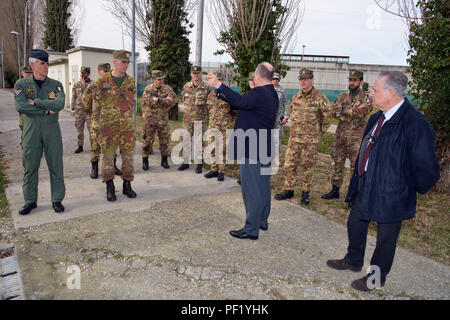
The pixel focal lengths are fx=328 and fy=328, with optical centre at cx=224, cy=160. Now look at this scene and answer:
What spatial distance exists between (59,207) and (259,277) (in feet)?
9.63

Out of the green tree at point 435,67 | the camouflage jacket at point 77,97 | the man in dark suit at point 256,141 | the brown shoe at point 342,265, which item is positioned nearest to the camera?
the brown shoe at point 342,265

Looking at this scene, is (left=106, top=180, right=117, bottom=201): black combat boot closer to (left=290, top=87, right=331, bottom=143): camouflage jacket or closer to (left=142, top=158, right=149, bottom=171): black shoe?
(left=142, top=158, right=149, bottom=171): black shoe

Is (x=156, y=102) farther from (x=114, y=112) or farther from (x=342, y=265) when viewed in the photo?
(x=342, y=265)

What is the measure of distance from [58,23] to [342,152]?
29747 millimetres

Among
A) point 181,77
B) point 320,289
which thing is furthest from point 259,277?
point 181,77

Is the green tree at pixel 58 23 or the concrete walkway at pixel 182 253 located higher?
the green tree at pixel 58 23

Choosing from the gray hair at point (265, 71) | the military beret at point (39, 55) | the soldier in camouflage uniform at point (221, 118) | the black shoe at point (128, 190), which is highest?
the military beret at point (39, 55)

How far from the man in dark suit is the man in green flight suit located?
2.36m

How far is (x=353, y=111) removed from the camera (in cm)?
515

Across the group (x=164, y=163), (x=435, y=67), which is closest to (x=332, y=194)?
(x=435, y=67)

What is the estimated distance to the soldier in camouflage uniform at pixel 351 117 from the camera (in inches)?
203

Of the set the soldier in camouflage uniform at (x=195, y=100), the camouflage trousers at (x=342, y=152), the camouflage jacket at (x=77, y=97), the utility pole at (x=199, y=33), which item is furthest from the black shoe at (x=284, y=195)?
the camouflage jacket at (x=77, y=97)

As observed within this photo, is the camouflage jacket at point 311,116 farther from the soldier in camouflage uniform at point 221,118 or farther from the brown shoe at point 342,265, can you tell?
the brown shoe at point 342,265

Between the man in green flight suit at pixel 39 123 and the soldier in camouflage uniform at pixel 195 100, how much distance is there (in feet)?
8.85
